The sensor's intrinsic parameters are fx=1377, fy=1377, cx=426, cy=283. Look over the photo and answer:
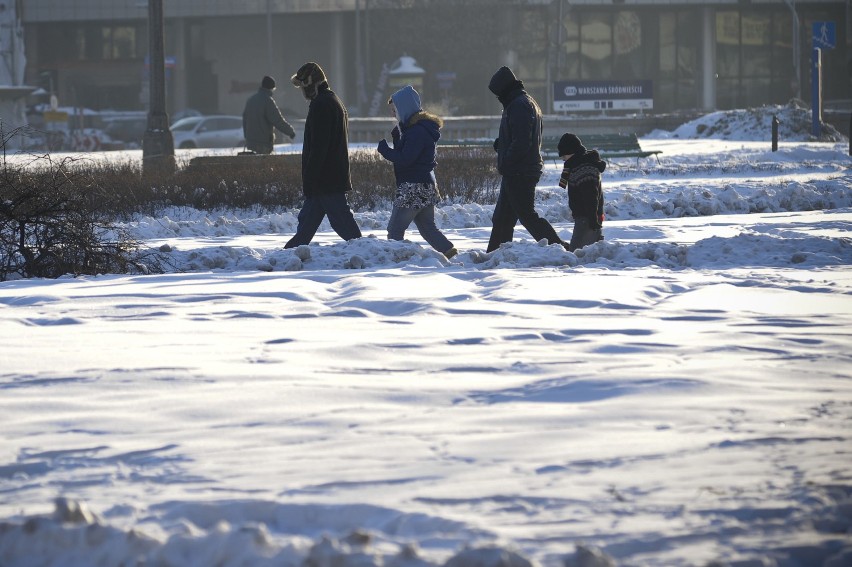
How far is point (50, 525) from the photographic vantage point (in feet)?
12.2

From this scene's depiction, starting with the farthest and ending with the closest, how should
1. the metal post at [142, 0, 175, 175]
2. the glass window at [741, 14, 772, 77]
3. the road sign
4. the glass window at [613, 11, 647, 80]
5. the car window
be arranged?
the glass window at [741, 14, 772, 77] < the glass window at [613, 11, 647, 80] < the car window < the road sign < the metal post at [142, 0, 175, 175]

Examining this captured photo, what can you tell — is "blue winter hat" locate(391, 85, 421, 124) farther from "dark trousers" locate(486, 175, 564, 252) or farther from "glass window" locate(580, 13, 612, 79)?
"glass window" locate(580, 13, 612, 79)

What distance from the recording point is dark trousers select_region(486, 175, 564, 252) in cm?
1084

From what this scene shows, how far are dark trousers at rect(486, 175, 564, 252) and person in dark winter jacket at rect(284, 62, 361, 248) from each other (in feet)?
3.95

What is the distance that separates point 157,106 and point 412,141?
12301 mm

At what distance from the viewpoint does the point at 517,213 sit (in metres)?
11.0

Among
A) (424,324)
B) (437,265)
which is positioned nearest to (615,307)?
(424,324)

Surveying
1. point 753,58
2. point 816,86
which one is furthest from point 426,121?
point 753,58

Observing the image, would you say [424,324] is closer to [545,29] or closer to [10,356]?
[10,356]

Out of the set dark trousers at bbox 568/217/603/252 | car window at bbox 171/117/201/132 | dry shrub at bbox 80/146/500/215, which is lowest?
dark trousers at bbox 568/217/603/252

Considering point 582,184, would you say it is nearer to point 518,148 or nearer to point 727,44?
point 518,148

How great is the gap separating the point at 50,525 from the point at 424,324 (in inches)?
146

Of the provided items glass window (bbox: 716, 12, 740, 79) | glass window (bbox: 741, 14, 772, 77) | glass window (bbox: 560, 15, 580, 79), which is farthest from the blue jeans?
glass window (bbox: 741, 14, 772, 77)

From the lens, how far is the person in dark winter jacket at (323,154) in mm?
10789
